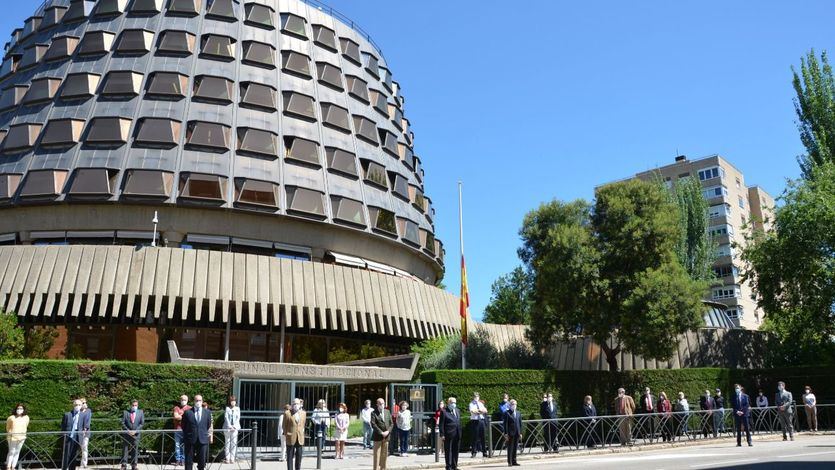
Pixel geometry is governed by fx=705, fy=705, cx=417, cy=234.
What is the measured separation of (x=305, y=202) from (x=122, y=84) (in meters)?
13.4

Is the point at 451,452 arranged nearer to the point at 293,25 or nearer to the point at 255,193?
the point at 255,193

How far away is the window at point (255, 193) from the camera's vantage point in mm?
39781

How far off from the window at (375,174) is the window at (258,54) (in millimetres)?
8946

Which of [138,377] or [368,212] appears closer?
[138,377]

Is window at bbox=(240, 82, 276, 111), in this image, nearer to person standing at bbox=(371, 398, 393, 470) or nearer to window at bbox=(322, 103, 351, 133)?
window at bbox=(322, 103, 351, 133)

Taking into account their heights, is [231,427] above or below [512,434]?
above

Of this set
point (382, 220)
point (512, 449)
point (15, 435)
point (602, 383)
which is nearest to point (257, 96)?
point (382, 220)

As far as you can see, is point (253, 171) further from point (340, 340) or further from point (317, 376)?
point (317, 376)

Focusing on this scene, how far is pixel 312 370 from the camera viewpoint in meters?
28.9

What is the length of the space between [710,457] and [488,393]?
33.1ft

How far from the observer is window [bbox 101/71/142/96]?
4253 cm

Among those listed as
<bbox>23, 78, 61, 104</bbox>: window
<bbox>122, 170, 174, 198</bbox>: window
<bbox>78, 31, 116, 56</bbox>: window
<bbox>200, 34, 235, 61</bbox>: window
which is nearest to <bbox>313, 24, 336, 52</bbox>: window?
<bbox>200, 34, 235, 61</bbox>: window

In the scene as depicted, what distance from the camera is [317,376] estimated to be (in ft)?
94.2

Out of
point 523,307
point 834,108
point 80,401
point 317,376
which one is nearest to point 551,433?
point 317,376
